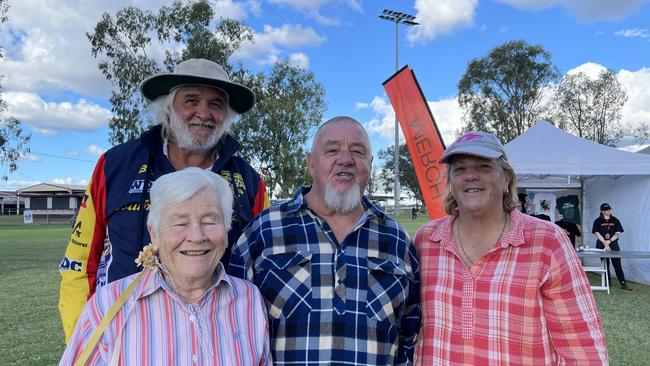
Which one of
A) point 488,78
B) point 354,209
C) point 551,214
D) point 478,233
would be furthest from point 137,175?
point 488,78

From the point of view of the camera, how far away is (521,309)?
2.02 m

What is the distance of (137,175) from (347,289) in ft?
4.13

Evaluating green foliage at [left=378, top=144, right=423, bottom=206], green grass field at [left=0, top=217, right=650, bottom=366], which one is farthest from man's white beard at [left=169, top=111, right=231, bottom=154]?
green foliage at [left=378, top=144, right=423, bottom=206]

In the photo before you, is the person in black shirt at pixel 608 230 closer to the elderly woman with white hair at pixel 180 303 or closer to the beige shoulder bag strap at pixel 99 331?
the elderly woman with white hair at pixel 180 303

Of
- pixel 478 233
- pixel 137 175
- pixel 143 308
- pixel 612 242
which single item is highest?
pixel 137 175

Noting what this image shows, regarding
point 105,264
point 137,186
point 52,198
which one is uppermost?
point 137,186

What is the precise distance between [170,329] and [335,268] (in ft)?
2.50

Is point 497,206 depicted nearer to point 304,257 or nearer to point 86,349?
point 304,257

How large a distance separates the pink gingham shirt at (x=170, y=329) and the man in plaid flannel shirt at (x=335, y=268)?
0.28m

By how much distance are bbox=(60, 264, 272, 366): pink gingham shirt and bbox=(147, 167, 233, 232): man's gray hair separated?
238 mm

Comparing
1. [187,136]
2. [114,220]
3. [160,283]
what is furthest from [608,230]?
[160,283]

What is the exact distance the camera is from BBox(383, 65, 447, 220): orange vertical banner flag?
25.4ft

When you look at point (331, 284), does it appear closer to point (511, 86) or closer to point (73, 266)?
point (73, 266)

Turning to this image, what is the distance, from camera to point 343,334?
2.02 meters
